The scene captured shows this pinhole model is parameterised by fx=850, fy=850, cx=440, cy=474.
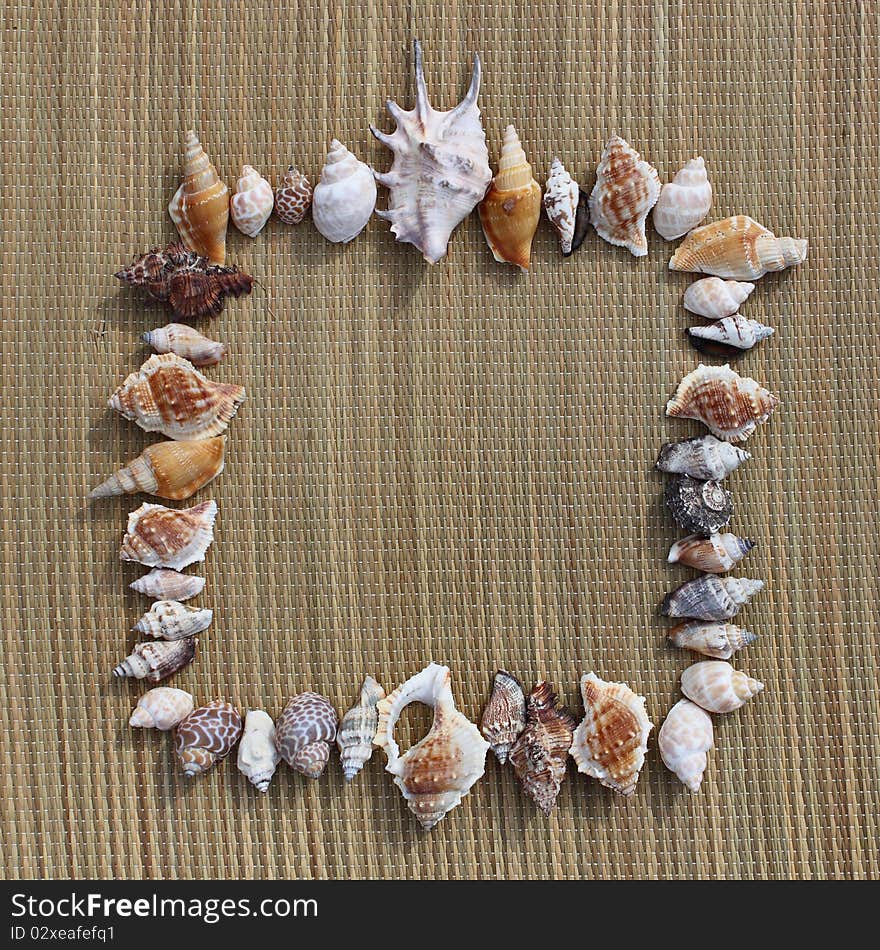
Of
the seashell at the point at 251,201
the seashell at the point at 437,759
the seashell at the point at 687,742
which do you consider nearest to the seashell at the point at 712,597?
the seashell at the point at 687,742

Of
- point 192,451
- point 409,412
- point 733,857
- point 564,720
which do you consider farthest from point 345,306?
point 733,857

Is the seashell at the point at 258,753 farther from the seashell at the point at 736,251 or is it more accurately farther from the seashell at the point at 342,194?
the seashell at the point at 736,251

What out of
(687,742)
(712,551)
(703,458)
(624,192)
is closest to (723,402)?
(703,458)

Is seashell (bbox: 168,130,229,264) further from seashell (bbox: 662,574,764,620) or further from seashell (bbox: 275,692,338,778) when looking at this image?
seashell (bbox: 662,574,764,620)

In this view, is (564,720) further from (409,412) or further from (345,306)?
(345,306)

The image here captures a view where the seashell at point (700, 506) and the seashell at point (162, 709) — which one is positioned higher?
the seashell at point (700, 506)
